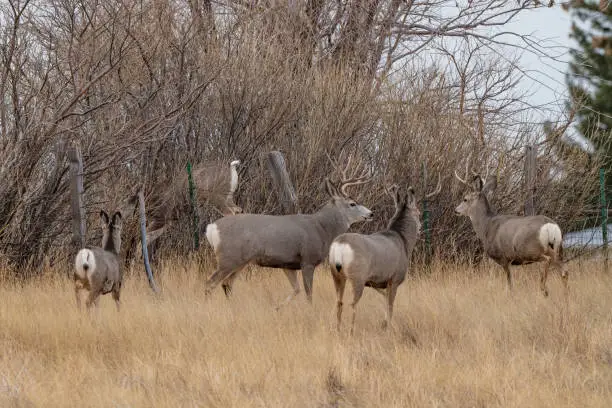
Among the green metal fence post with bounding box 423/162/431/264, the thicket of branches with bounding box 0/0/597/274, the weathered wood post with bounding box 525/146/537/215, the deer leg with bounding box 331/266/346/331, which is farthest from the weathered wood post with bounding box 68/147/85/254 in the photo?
the weathered wood post with bounding box 525/146/537/215

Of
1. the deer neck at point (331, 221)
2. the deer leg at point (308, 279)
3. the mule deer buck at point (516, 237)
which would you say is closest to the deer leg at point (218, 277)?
the deer leg at point (308, 279)

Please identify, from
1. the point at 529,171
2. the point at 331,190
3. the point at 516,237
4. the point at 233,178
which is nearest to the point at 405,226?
the point at 331,190

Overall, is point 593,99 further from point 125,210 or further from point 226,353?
point 226,353

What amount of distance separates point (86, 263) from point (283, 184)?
452 centimetres

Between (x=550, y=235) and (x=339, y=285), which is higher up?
(x=550, y=235)

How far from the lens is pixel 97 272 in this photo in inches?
337

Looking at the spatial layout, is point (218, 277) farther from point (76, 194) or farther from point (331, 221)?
point (76, 194)

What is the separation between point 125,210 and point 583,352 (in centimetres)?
583

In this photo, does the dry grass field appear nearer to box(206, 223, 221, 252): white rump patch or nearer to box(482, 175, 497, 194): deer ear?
box(206, 223, 221, 252): white rump patch

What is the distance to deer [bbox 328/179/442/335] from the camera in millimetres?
7945

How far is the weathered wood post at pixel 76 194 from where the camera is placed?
1108cm

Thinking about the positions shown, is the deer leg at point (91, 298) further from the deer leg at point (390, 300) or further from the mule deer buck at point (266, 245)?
the deer leg at point (390, 300)

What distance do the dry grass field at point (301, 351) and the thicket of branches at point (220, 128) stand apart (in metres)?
1.93

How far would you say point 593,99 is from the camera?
24.2m
